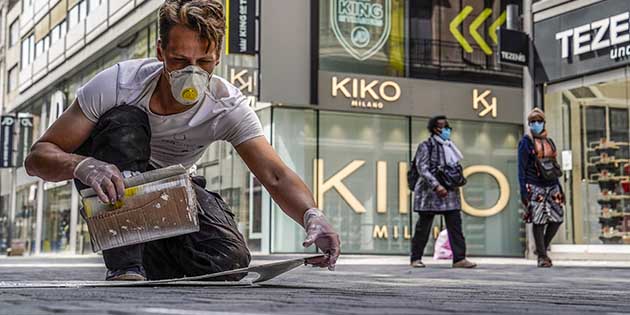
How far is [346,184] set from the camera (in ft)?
64.1

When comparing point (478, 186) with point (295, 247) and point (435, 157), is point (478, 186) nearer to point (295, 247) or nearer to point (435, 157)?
point (295, 247)

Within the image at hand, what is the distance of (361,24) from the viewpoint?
19984mm

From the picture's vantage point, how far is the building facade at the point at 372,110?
19031mm

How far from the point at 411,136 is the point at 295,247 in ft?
11.4

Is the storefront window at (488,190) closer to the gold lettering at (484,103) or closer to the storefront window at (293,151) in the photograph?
the gold lettering at (484,103)

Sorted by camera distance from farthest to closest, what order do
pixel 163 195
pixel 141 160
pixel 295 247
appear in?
pixel 295 247
pixel 141 160
pixel 163 195

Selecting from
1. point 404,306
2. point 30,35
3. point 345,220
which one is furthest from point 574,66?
point 30,35

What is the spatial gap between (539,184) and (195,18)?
7.29 metres

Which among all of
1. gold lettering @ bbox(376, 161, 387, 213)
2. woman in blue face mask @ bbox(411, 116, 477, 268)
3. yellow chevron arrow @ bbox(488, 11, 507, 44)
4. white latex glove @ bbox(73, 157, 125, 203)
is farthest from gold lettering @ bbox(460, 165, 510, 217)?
white latex glove @ bbox(73, 157, 125, 203)

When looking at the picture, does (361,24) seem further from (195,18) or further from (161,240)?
(195,18)

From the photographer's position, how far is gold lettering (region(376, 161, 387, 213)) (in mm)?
19734

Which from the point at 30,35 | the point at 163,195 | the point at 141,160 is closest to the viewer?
the point at 163,195

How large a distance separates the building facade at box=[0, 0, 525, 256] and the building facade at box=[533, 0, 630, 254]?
4.99 m

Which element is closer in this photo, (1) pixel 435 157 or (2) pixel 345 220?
(1) pixel 435 157
